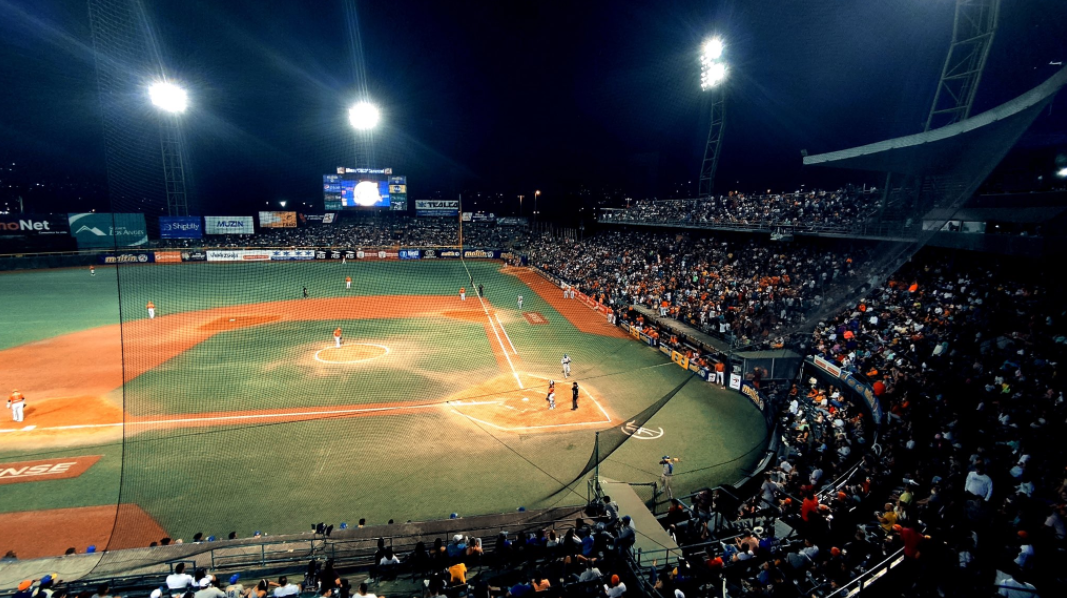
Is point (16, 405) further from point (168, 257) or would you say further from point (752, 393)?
point (168, 257)

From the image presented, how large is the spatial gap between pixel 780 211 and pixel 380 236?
183 feet

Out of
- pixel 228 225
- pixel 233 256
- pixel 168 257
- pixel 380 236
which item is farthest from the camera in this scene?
pixel 380 236

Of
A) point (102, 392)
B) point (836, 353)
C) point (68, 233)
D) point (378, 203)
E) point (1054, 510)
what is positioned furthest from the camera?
point (378, 203)

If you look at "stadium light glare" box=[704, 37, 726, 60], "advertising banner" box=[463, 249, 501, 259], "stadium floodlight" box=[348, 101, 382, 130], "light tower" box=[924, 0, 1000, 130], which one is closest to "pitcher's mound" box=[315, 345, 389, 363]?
"light tower" box=[924, 0, 1000, 130]

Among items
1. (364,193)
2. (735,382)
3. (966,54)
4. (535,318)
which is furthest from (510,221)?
(966,54)

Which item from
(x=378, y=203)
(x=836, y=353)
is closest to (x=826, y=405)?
(x=836, y=353)

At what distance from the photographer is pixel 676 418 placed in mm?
16047

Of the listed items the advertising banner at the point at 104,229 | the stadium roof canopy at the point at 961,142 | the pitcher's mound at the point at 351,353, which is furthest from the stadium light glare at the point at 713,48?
the advertising banner at the point at 104,229

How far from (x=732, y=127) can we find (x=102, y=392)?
4644cm

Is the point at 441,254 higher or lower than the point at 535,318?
higher

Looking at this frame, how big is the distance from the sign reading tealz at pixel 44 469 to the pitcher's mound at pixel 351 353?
9.88 metres

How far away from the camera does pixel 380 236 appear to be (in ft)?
226

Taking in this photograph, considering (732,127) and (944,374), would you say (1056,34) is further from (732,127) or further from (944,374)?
(732,127)

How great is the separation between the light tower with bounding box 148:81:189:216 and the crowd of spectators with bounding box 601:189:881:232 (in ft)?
127
